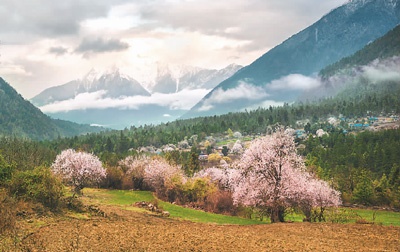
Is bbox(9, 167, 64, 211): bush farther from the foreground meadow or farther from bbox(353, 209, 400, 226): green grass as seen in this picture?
bbox(353, 209, 400, 226): green grass

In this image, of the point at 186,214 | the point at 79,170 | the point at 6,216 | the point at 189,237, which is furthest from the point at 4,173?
the point at 79,170

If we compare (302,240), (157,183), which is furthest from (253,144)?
(157,183)

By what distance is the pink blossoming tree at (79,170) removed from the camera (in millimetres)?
66938

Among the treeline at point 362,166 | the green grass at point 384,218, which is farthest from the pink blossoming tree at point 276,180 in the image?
Answer: the treeline at point 362,166

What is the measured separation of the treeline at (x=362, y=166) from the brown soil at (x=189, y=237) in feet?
194

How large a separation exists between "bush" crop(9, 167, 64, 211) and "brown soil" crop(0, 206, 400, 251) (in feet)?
11.2

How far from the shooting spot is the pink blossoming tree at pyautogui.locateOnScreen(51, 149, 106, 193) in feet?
220

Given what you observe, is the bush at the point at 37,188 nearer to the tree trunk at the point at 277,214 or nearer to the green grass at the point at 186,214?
the green grass at the point at 186,214

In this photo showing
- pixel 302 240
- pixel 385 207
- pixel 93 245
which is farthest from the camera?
pixel 385 207

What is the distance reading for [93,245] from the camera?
20.5 metres

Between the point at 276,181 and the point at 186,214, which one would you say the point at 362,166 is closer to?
the point at 276,181

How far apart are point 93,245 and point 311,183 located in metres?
25.2

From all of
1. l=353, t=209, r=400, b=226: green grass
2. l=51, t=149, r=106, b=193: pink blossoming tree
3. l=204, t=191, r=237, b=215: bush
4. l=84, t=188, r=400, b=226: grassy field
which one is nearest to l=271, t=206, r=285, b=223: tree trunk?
l=84, t=188, r=400, b=226: grassy field

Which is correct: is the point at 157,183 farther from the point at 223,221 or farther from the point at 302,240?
the point at 302,240
